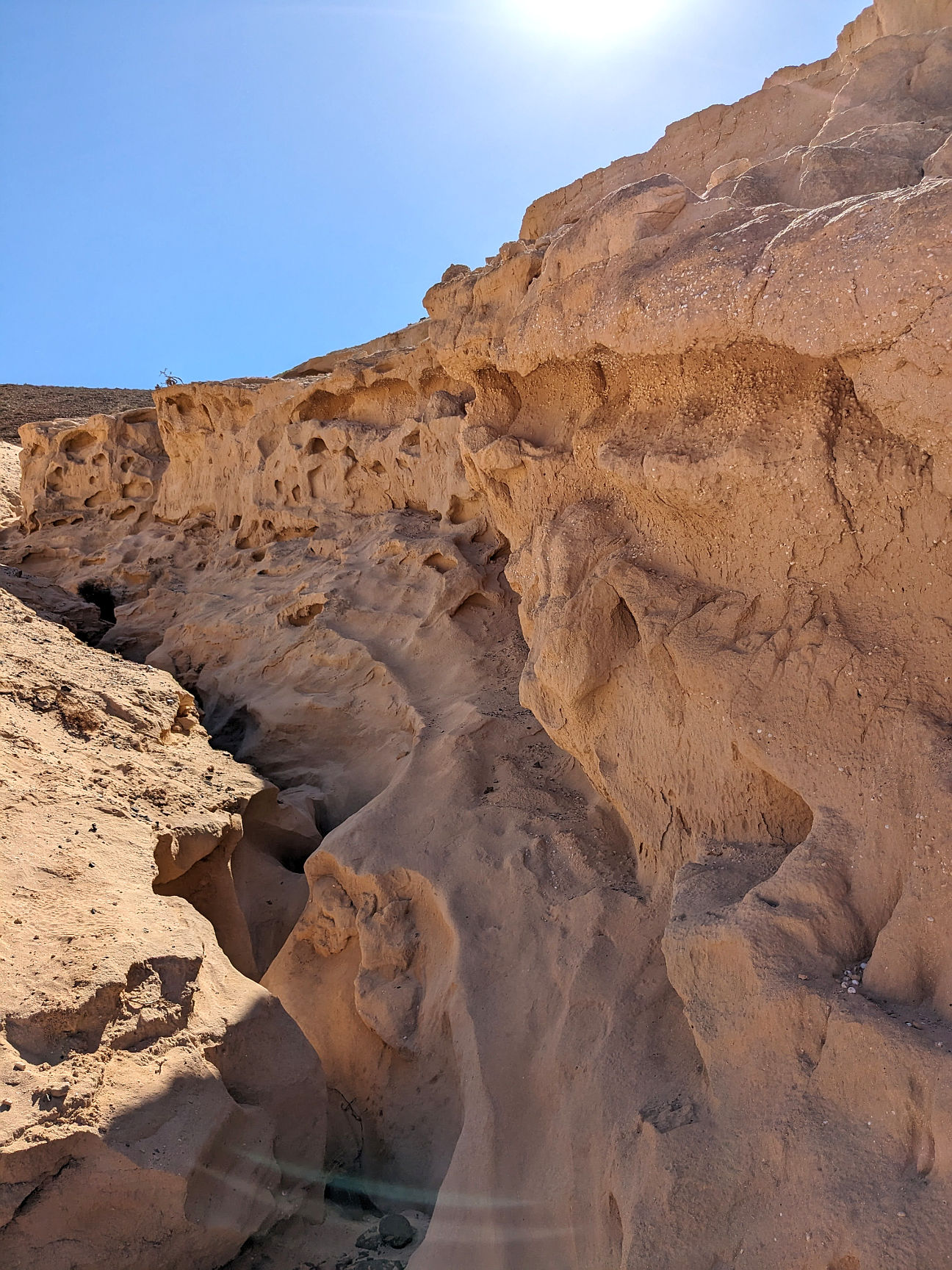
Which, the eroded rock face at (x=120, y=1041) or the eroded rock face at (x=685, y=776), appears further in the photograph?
the eroded rock face at (x=120, y=1041)

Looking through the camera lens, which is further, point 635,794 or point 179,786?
point 179,786

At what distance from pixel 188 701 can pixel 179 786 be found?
3.26 ft

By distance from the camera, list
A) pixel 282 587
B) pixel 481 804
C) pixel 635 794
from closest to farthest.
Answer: pixel 635 794, pixel 481 804, pixel 282 587

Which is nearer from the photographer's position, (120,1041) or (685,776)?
(120,1041)

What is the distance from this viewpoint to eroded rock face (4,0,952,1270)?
6.35ft

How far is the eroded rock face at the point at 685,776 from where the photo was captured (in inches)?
76.2

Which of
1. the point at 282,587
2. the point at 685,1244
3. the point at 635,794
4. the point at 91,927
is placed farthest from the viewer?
the point at 282,587

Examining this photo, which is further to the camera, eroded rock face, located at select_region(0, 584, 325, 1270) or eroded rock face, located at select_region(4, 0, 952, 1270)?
eroded rock face, located at select_region(0, 584, 325, 1270)

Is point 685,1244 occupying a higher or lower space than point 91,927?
lower

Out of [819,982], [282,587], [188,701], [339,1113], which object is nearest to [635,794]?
[819,982]

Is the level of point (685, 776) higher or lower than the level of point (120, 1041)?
higher

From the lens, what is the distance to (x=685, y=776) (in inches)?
113

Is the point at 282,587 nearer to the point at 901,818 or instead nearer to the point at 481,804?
the point at 481,804

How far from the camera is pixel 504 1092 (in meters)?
2.84
